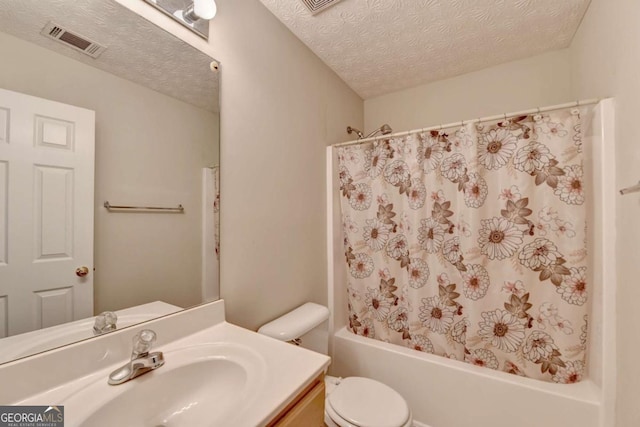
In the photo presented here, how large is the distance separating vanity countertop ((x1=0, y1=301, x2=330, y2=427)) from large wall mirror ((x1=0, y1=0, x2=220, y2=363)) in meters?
0.10

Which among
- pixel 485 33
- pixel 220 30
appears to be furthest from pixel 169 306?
pixel 485 33

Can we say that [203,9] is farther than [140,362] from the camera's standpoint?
Yes

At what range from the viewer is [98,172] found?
751mm

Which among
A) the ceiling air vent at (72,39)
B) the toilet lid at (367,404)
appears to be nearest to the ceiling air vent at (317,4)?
the ceiling air vent at (72,39)

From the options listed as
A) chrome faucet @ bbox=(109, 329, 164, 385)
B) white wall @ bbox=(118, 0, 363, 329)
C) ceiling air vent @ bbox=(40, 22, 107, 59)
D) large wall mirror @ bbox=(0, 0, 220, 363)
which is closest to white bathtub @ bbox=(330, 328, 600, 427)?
white wall @ bbox=(118, 0, 363, 329)

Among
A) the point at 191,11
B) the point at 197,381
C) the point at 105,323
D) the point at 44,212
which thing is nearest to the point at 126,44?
the point at 191,11

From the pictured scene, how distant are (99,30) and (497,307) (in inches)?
78.2

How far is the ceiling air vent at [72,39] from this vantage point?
680 mm

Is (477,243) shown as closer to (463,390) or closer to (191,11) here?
(463,390)

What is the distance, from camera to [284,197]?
4.66 ft

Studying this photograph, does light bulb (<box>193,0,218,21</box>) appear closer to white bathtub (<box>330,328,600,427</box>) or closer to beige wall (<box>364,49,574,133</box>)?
beige wall (<box>364,49,574,133</box>)

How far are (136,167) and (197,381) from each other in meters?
0.69

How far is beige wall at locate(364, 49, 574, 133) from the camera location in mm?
1677

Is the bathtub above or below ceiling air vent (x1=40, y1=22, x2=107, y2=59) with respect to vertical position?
below
